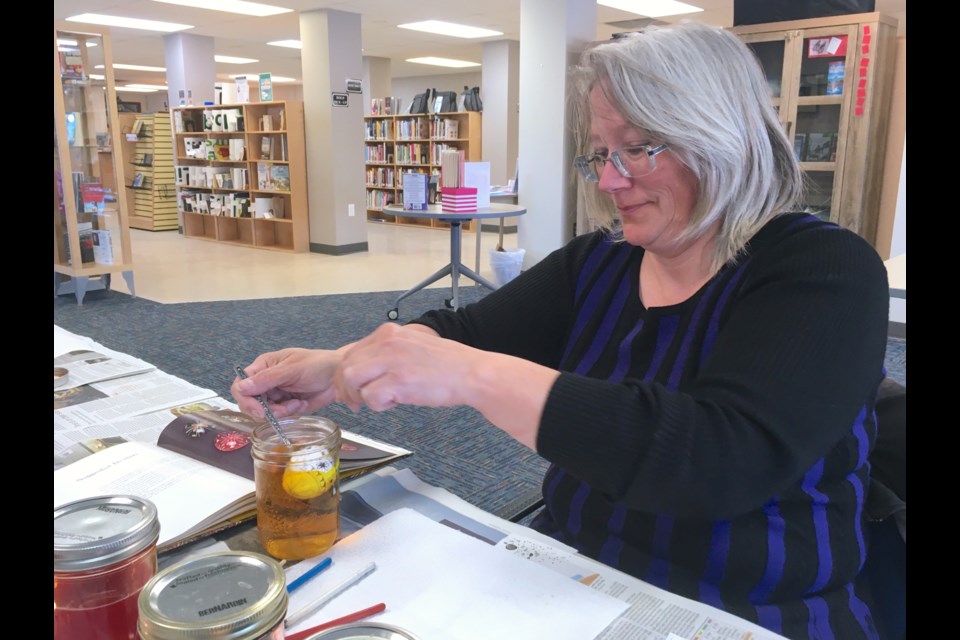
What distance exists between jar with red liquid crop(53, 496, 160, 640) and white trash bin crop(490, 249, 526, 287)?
16.1ft

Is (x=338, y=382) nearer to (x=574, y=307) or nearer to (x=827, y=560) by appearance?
(x=574, y=307)

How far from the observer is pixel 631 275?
42.6 inches

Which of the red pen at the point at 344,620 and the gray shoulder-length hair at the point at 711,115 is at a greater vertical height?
the gray shoulder-length hair at the point at 711,115

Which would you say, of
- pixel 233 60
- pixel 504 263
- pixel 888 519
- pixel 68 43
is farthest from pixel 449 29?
pixel 888 519

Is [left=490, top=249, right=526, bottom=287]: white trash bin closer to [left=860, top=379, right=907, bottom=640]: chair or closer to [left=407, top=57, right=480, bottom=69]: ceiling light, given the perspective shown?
[left=860, top=379, right=907, bottom=640]: chair

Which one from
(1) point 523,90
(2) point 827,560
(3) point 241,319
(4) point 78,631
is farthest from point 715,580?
(1) point 523,90

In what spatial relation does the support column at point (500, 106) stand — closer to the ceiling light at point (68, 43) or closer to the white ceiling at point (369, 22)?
the white ceiling at point (369, 22)

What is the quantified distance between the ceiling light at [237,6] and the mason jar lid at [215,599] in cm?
783

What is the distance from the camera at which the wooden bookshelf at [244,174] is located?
302 inches

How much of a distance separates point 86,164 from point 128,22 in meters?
4.36

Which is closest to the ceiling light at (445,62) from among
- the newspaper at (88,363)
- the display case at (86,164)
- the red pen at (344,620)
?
the display case at (86,164)

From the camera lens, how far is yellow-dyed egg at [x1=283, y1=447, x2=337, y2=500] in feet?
2.30

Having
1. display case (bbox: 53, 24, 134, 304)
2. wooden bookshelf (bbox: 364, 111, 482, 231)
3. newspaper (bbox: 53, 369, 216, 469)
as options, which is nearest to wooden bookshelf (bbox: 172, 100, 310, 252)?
wooden bookshelf (bbox: 364, 111, 482, 231)

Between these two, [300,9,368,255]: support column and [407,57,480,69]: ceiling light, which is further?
[407,57,480,69]: ceiling light
